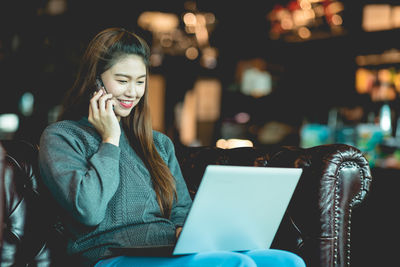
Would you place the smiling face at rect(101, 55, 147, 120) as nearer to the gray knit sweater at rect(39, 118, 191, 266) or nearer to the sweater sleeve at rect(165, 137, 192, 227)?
the gray knit sweater at rect(39, 118, 191, 266)

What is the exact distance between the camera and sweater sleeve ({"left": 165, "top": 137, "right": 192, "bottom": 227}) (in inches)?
73.3

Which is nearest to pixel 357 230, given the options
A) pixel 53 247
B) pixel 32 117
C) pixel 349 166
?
pixel 349 166

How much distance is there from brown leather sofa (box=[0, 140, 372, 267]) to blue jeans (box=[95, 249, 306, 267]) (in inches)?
15.1

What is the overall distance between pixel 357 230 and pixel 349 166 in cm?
180

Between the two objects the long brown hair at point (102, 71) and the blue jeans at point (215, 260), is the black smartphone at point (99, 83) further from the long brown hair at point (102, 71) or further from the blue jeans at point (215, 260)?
the blue jeans at point (215, 260)

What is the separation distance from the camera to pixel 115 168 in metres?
1.55

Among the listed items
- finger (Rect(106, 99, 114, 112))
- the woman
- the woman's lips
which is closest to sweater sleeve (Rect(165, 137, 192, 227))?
the woman

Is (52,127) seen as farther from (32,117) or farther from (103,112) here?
(32,117)

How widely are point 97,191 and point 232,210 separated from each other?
0.43 m

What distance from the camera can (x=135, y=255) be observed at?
1418mm

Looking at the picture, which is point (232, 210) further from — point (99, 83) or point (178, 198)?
point (99, 83)

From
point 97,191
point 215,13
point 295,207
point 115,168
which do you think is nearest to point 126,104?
point 115,168

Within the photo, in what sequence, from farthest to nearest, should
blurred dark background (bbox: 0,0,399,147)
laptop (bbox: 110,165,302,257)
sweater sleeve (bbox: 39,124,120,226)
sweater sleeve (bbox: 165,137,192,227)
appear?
blurred dark background (bbox: 0,0,399,147) → sweater sleeve (bbox: 165,137,192,227) → sweater sleeve (bbox: 39,124,120,226) → laptop (bbox: 110,165,302,257)

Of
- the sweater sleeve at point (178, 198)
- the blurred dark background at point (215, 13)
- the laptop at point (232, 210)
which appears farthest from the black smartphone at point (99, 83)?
the blurred dark background at point (215, 13)
